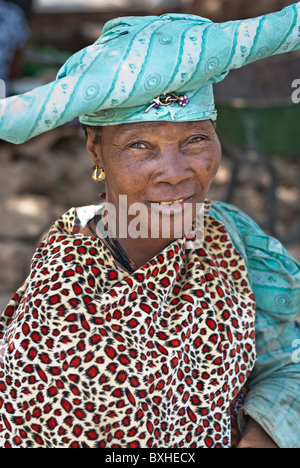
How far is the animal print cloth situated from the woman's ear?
0.22 metres

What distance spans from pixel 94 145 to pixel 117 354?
563 millimetres

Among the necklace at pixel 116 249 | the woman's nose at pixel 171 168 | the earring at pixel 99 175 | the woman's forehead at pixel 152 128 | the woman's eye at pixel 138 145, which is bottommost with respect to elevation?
the necklace at pixel 116 249

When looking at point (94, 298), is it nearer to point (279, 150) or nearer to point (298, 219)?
point (279, 150)

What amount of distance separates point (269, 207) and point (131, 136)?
3.28 meters

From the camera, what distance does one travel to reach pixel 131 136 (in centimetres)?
144

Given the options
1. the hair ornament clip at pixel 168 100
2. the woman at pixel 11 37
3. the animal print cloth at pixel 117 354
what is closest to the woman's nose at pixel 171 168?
the hair ornament clip at pixel 168 100

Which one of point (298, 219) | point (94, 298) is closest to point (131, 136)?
point (94, 298)

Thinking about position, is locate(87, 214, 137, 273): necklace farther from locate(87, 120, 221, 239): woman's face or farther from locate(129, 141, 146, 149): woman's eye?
locate(129, 141, 146, 149): woman's eye

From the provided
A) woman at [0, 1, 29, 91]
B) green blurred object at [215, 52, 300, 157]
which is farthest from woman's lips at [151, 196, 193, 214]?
woman at [0, 1, 29, 91]

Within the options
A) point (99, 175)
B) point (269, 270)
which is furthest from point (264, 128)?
point (99, 175)

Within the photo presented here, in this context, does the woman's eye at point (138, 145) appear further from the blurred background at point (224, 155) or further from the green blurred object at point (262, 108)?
the green blurred object at point (262, 108)

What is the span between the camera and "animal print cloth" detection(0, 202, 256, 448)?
1.39 metres

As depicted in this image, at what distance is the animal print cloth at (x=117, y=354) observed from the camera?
1.39 m

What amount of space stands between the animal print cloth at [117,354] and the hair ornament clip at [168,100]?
394 millimetres
